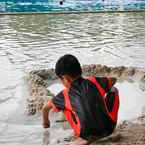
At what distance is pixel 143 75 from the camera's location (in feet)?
25.5

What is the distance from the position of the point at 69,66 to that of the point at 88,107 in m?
0.44

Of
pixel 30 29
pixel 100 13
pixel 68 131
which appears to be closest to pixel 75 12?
pixel 100 13

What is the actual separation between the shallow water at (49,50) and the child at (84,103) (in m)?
1.04

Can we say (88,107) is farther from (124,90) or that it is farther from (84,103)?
(124,90)

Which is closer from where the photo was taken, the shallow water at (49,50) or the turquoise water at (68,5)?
the shallow water at (49,50)

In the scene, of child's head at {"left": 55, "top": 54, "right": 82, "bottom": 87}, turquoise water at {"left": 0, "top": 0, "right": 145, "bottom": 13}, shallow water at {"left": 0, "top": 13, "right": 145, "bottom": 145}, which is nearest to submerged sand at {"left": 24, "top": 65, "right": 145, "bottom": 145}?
shallow water at {"left": 0, "top": 13, "right": 145, "bottom": 145}

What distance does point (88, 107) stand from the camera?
3.87m

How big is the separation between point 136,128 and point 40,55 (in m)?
5.77

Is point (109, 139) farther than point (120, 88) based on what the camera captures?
No

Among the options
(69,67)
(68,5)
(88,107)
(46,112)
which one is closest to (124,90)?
(46,112)

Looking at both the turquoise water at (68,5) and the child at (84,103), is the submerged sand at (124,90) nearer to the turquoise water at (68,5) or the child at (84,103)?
the child at (84,103)

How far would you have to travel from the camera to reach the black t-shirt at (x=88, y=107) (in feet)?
12.7

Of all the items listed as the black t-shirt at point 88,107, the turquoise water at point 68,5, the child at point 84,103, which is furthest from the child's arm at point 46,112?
the turquoise water at point 68,5

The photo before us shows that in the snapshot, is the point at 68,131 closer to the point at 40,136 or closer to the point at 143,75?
the point at 40,136
